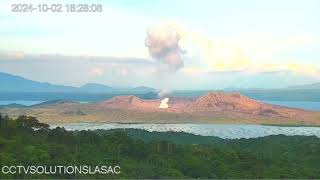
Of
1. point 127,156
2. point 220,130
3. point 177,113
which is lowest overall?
point 220,130

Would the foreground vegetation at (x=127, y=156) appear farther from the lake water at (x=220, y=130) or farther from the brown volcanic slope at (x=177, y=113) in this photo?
the brown volcanic slope at (x=177, y=113)

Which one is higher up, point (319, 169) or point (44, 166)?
point (44, 166)

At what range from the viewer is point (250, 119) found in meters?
180

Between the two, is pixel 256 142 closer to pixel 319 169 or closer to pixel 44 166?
pixel 319 169

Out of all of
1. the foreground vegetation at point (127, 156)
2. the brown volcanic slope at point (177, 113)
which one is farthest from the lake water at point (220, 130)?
the foreground vegetation at point (127, 156)

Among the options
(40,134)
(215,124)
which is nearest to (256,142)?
(40,134)

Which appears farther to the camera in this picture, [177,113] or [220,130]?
[177,113]

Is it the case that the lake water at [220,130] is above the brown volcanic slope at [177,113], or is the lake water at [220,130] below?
below

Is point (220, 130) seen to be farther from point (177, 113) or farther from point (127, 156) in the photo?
point (127, 156)

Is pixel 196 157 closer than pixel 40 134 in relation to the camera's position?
No

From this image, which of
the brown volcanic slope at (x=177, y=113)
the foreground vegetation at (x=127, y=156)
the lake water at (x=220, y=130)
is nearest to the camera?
the foreground vegetation at (x=127, y=156)

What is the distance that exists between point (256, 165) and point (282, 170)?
309 cm

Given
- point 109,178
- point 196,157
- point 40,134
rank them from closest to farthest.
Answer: point 109,178
point 40,134
point 196,157

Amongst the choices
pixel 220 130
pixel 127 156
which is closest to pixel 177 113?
pixel 220 130
